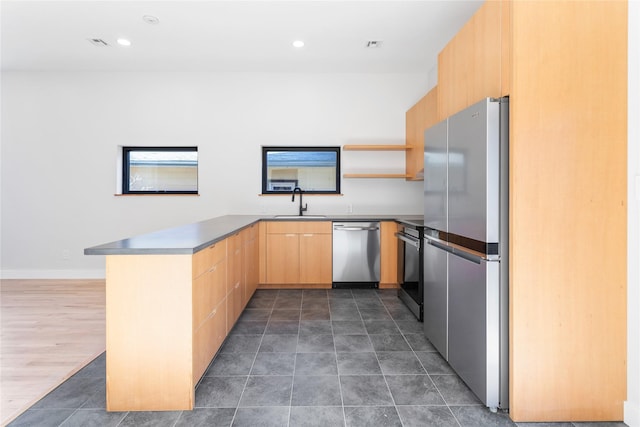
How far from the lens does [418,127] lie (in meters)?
4.13

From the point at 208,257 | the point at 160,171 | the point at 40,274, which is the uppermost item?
the point at 160,171

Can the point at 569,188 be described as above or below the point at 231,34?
below

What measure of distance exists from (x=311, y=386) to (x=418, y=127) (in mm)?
3250

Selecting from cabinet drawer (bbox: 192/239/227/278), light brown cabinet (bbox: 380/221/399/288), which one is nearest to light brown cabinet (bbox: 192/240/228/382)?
cabinet drawer (bbox: 192/239/227/278)

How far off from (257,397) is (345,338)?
3.23ft

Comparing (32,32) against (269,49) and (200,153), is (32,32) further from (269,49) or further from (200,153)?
(269,49)

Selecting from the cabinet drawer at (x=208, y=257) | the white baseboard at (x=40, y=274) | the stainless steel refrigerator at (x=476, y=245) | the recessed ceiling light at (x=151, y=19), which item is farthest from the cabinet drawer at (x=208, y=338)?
the white baseboard at (x=40, y=274)

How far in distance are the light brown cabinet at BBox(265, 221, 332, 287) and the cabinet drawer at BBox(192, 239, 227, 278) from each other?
165 cm

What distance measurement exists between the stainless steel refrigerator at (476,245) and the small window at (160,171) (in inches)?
143

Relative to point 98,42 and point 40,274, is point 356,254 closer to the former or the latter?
point 98,42

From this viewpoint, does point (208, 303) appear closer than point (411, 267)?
Yes

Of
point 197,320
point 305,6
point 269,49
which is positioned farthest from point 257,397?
point 269,49
